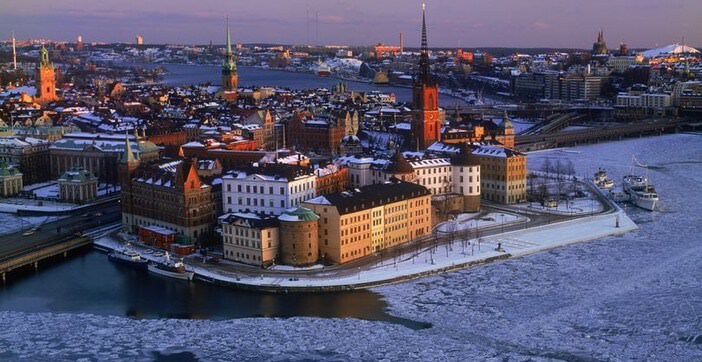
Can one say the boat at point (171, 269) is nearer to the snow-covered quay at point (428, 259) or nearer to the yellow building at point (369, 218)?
the snow-covered quay at point (428, 259)

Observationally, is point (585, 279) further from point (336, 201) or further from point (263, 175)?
point (263, 175)

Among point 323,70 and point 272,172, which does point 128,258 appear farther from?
point 323,70

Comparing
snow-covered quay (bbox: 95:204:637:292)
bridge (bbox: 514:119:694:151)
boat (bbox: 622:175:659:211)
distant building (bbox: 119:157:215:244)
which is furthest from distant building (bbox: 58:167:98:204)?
bridge (bbox: 514:119:694:151)

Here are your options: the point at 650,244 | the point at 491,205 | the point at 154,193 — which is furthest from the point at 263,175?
the point at 650,244

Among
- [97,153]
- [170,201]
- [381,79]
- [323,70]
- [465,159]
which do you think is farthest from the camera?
[323,70]

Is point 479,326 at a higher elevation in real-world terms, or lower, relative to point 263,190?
lower

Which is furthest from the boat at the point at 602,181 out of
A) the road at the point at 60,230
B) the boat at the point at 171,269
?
the boat at the point at 171,269

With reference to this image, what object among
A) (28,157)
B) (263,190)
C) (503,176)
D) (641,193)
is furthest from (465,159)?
(28,157)
